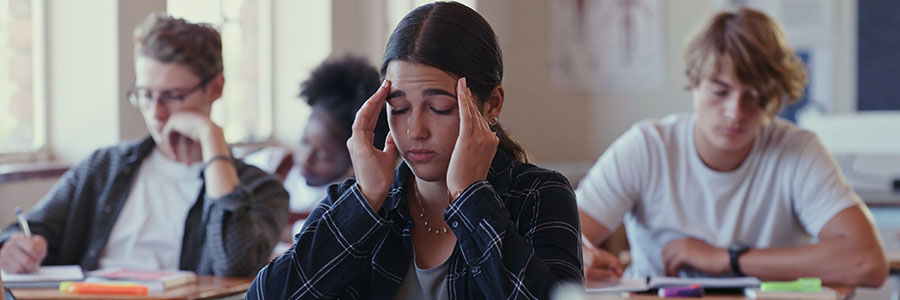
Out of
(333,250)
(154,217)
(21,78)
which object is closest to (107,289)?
(154,217)

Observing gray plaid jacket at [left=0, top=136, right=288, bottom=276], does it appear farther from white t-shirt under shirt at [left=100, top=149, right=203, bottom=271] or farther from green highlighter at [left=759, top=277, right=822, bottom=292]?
green highlighter at [left=759, top=277, right=822, bottom=292]

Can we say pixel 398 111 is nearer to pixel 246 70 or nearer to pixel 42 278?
pixel 42 278

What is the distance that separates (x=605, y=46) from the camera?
A: 688 centimetres

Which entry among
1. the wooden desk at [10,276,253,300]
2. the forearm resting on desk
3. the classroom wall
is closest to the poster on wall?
the classroom wall

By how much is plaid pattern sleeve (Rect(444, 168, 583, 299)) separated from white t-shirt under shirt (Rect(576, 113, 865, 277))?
1.24 meters

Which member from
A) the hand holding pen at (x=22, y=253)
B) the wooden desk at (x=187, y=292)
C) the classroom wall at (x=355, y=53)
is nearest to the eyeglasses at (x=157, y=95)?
the hand holding pen at (x=22, y=253)

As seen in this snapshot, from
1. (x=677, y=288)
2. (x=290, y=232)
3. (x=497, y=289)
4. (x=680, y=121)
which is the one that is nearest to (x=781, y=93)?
(x=680, y=121)

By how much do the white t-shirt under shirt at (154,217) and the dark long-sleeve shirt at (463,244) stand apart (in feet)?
4.02

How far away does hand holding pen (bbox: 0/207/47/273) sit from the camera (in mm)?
2426

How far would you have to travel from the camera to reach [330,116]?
360 cm

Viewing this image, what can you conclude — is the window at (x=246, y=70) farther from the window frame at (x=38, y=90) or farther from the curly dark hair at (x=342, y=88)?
the curly dark hair at (x=342, y=88)

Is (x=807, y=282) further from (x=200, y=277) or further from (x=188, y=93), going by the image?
(x=188, y=93)

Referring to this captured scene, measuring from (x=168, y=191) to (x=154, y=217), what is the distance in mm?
76

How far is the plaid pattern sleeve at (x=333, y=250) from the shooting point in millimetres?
1479
